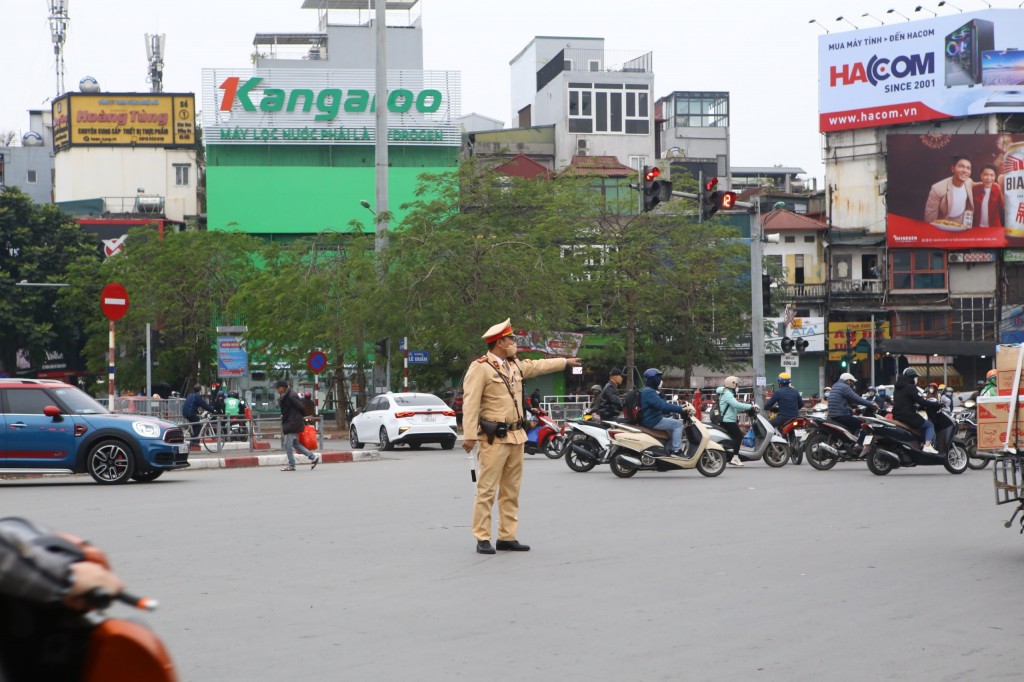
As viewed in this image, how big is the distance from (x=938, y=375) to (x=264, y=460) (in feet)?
153

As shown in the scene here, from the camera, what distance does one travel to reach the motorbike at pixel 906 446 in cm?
1872

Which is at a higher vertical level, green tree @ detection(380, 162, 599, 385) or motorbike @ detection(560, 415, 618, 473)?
green tree @ detection(380, 162, 599, 385)

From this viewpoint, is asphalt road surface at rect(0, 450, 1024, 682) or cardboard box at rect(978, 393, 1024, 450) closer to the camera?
asphalt road surface at rect(0, 450, 1024, 682)

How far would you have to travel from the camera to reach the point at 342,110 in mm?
66188

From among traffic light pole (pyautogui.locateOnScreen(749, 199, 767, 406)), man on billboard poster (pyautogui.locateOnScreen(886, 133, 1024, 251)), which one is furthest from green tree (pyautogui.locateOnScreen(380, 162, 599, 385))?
man on billboard poster (pyautogui.locateOnScreen(886, 133, 1024, 251))

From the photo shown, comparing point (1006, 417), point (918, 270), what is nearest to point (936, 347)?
point (918, 270)

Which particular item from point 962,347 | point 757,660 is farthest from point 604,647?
point 962,347

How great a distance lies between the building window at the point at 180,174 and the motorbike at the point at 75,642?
73054 mm

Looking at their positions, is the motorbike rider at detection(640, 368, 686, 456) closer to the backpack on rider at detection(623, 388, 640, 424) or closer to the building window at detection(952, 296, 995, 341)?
the backpack on rider at detection(623, 388, 640, 424)

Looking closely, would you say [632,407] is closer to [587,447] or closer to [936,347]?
[587,447]

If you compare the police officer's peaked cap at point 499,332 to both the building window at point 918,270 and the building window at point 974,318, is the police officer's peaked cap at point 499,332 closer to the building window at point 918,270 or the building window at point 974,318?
the building window at point 918,270

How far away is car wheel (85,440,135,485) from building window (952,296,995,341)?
5330 centimetres

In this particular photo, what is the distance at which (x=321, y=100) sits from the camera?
65875 millimetres

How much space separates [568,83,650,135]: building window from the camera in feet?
241
